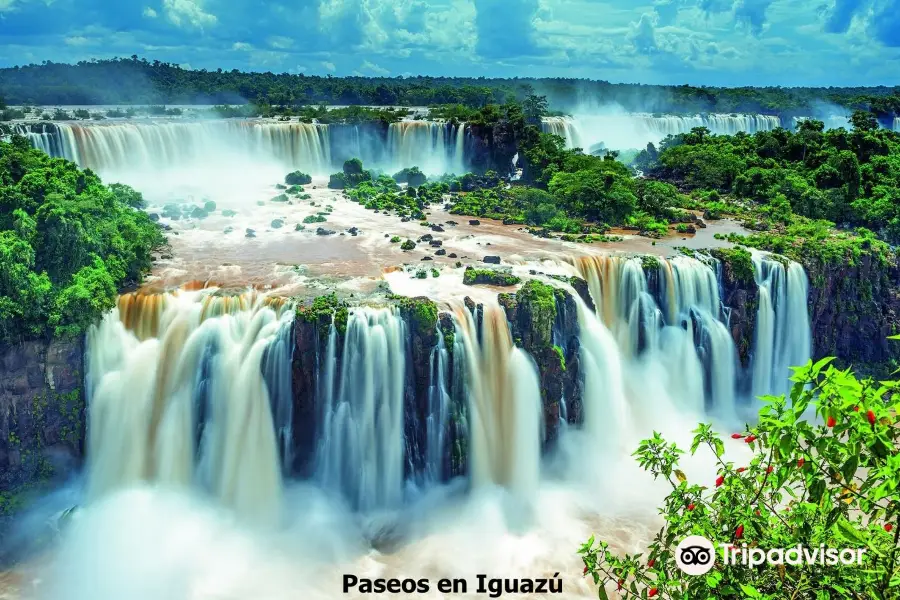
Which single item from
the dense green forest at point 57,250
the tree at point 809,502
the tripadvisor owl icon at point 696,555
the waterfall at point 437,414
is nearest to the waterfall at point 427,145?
the dense green forest at point 57,250

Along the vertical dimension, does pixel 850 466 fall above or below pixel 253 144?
below

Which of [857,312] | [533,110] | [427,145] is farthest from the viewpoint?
[533,110]

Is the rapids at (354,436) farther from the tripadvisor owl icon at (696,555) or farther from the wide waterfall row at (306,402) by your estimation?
the tripadvisor owl icon at (696,555)

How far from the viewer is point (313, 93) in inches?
3071

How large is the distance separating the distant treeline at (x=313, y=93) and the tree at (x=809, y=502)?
60.9 m

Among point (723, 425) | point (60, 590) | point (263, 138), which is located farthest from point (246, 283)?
point (263, 138)

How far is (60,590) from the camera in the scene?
15492 millimetres

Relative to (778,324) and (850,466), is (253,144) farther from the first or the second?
(850,466)

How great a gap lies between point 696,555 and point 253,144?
1687 inches

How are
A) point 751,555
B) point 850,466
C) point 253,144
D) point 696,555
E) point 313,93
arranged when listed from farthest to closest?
point 313,93 < point 253,144 < point 696,555 < point 751,555 < point 850,466

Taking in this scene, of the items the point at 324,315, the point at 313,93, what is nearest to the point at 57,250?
the point at 324,315

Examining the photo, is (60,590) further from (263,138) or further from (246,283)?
(263,138)

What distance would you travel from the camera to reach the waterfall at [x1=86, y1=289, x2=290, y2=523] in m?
18.1

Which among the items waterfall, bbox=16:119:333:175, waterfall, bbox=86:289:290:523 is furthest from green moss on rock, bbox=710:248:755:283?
waterfall, bbox=16:119:333:175
